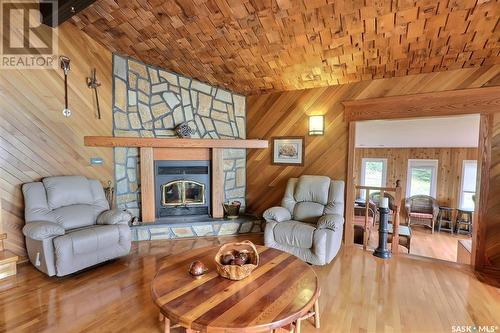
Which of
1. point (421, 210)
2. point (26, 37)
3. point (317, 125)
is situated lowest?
point (421, 210)

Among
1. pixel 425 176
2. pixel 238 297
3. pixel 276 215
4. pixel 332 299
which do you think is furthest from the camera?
pixel 425 176

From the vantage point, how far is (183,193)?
163 inches

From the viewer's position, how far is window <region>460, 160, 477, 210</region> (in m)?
6.47

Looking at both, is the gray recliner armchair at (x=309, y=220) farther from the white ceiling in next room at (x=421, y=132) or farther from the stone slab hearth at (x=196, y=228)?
the white ceiling in next room at (x=421, y=132)

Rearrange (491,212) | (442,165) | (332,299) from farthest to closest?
(442,165), (491,212), (332,299)

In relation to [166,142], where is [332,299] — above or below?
below

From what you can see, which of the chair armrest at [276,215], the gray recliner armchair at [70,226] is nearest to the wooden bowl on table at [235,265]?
the chair armrest at [276,215]

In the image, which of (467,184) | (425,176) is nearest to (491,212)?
(467,184)

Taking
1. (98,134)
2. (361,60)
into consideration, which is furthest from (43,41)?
(361,60)

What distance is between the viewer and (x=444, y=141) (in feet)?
20.6

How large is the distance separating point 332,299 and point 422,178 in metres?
6.52

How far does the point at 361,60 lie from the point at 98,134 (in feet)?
11.9

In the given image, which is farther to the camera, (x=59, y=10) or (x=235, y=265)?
(x=59, y=10)

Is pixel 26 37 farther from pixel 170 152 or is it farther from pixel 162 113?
pixel 170 152
